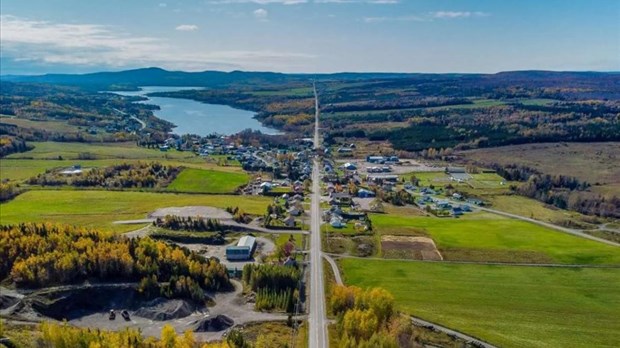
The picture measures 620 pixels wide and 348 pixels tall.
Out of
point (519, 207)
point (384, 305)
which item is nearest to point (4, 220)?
point (384, 305)

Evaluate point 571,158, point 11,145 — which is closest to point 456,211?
point 571,158

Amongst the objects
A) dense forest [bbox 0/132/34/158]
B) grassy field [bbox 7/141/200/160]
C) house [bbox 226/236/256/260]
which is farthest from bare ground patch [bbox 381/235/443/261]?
dense forest [bbox 0/132/34/158]

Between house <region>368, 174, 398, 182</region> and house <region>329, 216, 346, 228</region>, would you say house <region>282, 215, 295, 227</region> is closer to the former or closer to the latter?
house <region>329, 216, 346, 228</region>

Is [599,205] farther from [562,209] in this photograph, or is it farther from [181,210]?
[181,210]

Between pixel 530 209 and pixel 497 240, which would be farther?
pixel 530 209

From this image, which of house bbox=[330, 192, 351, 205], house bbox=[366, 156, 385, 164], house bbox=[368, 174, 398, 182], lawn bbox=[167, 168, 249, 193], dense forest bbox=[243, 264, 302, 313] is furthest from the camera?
house bbox=[366, 156, 385, 164]

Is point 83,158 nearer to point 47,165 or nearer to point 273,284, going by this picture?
point 47,165

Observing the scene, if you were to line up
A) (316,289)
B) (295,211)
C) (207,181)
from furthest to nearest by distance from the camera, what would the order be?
(207,181), (295,211), (316,289)
